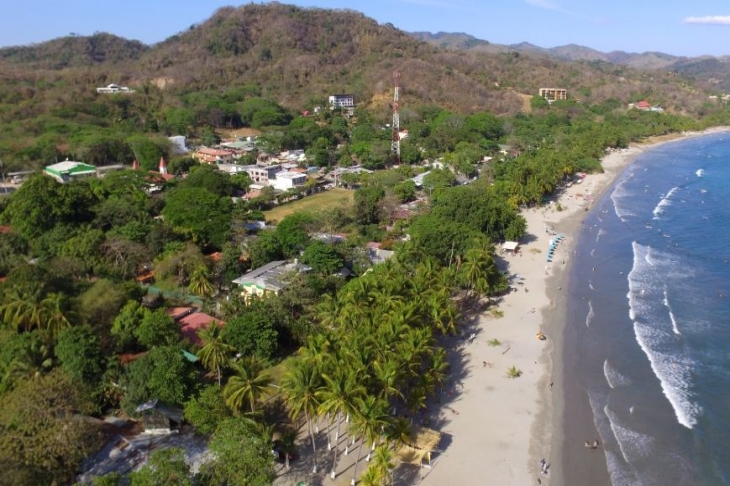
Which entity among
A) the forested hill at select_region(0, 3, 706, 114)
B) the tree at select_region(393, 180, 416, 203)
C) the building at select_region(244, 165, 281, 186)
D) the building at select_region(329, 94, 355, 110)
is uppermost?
the forested hill at select_region(0, 3, 706, 114)

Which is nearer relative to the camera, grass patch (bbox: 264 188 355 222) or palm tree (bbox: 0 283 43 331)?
palm tree (bbox: 0 283 43 331)

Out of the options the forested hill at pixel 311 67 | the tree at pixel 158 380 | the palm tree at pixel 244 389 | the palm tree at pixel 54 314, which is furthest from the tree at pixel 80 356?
the forested hill at pixel 311 67

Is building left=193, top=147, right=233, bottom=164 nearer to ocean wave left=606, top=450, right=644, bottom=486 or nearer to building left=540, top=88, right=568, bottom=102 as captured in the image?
ocean wave left=606, top=450, right=644, bottom=486

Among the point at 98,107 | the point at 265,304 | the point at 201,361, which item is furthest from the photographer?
the point at 98,107

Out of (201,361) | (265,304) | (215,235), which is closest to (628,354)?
(265,304)

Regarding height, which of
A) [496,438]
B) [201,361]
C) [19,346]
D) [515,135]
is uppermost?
[515,135]

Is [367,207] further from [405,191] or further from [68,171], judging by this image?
[68,171]

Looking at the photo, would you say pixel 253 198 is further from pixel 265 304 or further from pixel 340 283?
pixel 265 304

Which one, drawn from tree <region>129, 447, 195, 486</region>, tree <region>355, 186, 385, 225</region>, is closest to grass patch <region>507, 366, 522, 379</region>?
tree <region>129, 447, 195, 486</region>
